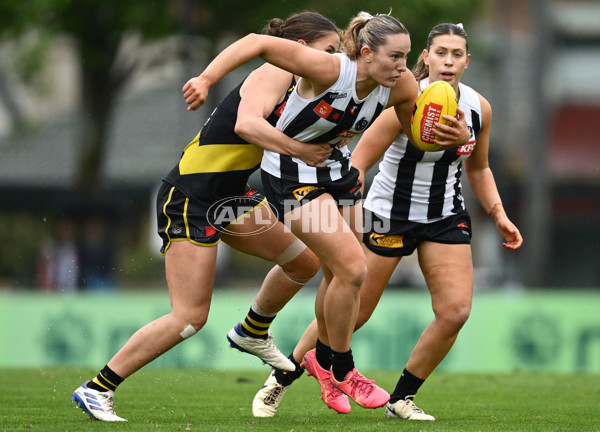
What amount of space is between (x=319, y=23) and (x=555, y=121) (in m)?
22.0

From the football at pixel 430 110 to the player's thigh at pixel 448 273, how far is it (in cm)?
64

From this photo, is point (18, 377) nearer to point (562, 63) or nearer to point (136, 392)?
point (136, 392)

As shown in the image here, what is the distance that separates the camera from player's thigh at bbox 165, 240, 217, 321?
5.62 meters

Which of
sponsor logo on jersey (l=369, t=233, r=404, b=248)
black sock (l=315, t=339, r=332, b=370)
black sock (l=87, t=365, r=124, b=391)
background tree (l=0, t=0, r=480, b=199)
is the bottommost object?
black sock (l=87, t=365, r=124, b=391)

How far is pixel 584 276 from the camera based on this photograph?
2238 cm

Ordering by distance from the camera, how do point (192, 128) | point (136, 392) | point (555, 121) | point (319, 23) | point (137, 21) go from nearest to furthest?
point (319, 23), point (136, 392), point (192, 128), point (137, 21), point (555, 121)

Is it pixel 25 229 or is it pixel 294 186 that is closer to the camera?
pixel 294 186

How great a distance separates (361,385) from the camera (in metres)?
5.54

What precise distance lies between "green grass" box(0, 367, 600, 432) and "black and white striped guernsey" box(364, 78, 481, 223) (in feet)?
4.11

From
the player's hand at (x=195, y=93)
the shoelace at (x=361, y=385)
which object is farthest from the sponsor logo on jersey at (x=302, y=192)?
the shoelace at (x=361, y=385)

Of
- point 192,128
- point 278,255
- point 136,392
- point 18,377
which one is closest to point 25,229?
point 192,128

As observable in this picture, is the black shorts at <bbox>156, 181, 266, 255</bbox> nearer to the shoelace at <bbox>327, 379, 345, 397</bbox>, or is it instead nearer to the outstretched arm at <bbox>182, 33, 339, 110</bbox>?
the outstretched arm at <bbox>182, 33, 339, 110</bbox>

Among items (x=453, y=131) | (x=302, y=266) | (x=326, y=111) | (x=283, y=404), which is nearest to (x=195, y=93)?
(x=326, y=111)

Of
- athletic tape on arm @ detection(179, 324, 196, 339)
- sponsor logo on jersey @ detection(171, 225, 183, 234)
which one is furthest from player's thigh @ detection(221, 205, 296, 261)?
athletic tape on arm @ detection(179, 324, 196, 339)
